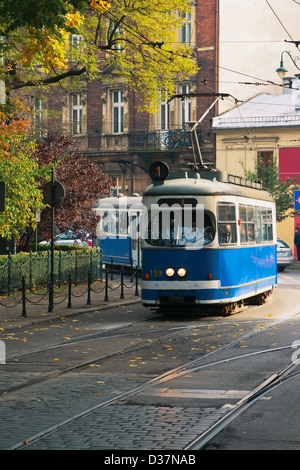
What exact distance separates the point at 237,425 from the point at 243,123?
Answer: 42.7 meters

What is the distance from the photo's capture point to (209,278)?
18.4 m

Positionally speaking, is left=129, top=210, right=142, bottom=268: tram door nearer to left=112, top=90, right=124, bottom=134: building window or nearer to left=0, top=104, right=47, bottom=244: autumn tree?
left=0, top=104, right=47, bottom=244: autumn tree

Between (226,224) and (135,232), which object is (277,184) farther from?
(226,224)

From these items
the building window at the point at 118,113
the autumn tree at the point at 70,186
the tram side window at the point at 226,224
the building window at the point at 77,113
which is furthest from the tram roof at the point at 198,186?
the building window at the point at 77,113

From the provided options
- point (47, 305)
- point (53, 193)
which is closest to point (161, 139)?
point (47, 305)

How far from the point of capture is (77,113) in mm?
53750

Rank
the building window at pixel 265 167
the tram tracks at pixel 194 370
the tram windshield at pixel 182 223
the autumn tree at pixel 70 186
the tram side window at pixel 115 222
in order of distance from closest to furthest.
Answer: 1. the tram tracks at pixel 194 370
2. the tram windshield at pixel 182 223
3. the autumn tree at pixel 70 186
4. the tram side window at pixel 115 222
5. the building window at pixel 265 167

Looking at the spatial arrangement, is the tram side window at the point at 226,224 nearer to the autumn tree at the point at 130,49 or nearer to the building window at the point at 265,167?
the autumn tree at the point at 130,49

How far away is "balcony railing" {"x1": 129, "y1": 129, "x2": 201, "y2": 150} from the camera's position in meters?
49.2

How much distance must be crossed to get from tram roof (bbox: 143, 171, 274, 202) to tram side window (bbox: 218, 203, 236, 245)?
33 centimetres

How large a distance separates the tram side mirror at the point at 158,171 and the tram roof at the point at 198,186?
0.47ft

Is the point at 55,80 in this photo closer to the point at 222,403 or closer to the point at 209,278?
the point at 209,278

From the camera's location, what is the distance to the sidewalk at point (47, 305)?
1867cm
